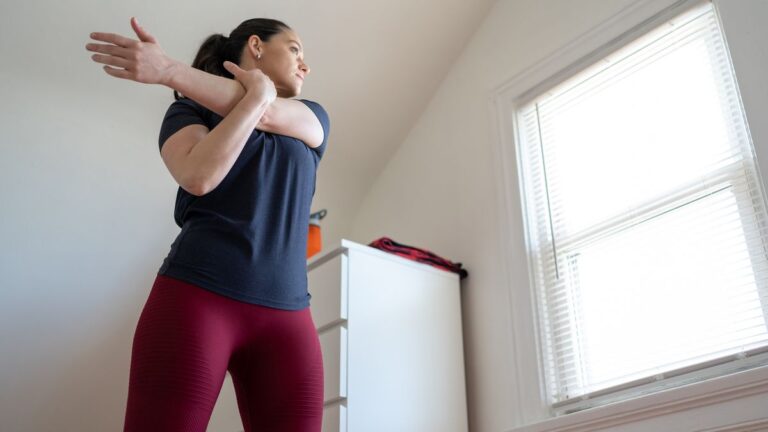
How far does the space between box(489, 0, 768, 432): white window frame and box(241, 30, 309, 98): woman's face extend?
1.12 meters

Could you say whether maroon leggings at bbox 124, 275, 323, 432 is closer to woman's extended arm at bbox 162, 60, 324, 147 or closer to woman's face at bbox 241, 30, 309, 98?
woman's extended arm at bbox 162, 60, 324, 147

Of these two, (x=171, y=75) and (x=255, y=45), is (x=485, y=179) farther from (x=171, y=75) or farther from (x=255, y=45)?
(x=171, y=75)

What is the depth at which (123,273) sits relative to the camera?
2.62 metres

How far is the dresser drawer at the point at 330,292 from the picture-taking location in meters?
2.26

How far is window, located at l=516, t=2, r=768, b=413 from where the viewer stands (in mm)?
1894

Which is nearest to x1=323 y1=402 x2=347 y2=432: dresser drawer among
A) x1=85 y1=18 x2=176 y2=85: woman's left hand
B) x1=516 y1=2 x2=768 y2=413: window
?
x1=516 y1=2 x2=768 y2=413: window

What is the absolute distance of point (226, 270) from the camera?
1.09 meters

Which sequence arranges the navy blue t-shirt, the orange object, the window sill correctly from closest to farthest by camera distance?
the navy blue t-shirt
the window sill
the orange object

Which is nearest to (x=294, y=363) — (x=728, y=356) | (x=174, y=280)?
(x=174, y=280)

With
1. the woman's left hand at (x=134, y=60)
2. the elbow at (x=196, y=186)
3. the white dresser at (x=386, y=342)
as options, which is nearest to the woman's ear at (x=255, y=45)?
the woman's left hand at (x=134, y=60)

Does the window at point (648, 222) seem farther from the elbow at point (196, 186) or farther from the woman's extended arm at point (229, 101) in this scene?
the elbow at point (196, 186)

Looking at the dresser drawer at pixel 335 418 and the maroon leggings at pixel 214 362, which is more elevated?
the dresser drawer at pixel 335 418

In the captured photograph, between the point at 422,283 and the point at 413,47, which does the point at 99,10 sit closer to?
the point at 413,47

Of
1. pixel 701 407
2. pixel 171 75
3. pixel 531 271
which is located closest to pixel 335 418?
pixel 531 271
